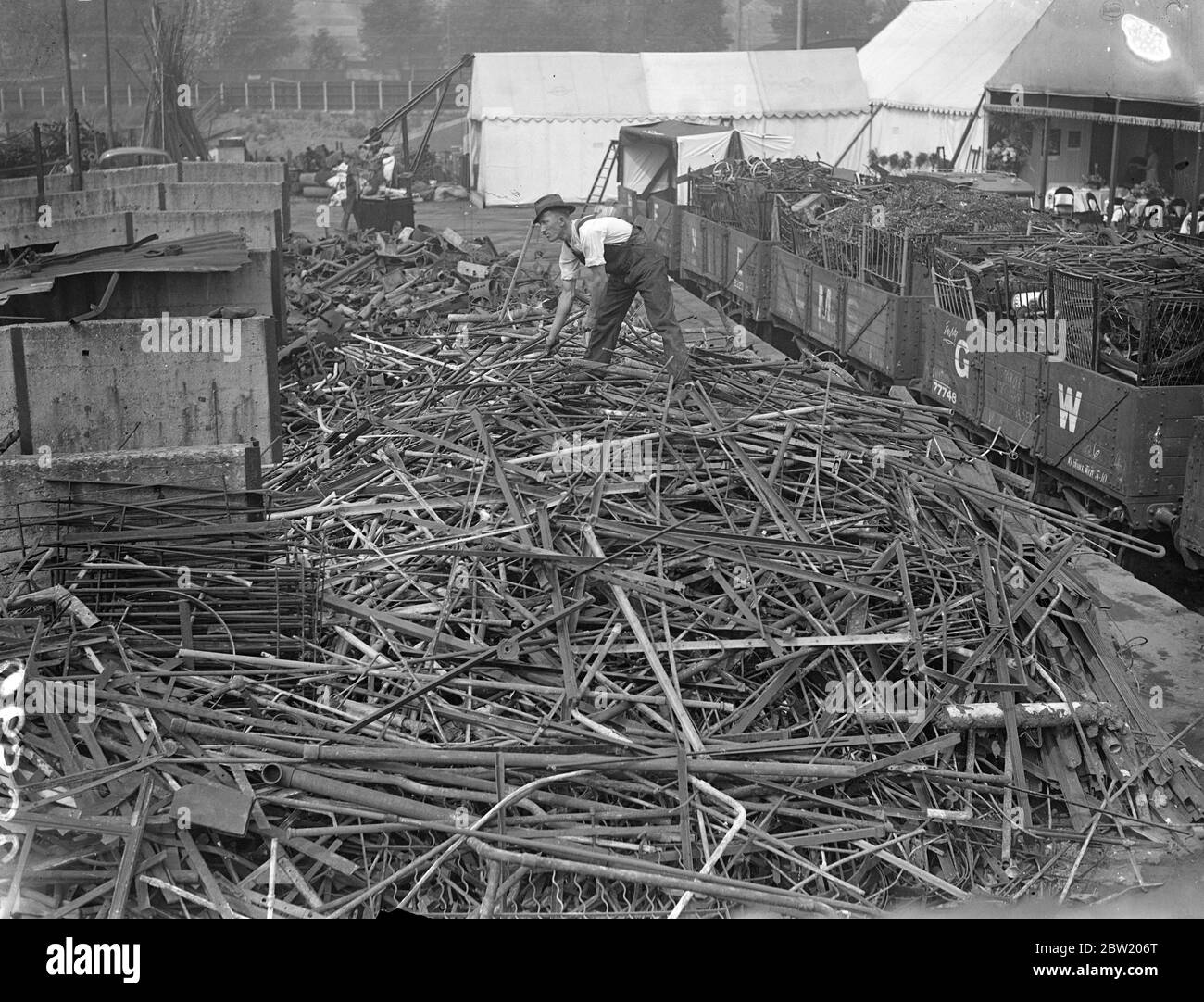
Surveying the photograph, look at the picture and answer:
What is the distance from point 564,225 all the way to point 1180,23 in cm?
2084

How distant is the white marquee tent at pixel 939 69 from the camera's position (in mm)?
31625

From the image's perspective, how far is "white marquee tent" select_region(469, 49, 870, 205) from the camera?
3784cm

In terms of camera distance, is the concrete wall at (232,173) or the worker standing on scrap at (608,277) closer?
the worker standing on scrap at (608,277)

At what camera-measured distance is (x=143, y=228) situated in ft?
55.1

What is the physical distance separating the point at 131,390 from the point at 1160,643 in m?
7.73

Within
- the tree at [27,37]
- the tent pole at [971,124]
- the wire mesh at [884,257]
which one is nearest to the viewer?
the wire mesh at [884,257]

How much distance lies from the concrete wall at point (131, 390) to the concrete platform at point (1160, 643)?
6378mm

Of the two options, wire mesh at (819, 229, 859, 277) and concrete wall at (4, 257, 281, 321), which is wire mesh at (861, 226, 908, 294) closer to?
wire mesh at (819, 229, 859, 277)

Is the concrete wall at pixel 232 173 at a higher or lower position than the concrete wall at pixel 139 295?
higher

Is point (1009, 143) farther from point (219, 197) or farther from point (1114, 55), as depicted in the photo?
point (219, 197)

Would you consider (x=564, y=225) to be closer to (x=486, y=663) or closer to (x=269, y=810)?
(x=486, y=663)

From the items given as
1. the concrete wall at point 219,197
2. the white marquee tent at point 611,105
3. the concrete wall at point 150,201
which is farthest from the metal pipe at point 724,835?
the white marquee tent at point 611,105

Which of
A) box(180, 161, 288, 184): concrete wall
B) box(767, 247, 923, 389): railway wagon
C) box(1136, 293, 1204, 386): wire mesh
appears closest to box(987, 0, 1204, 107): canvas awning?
box(767, 247, 923, 389): railway wagon

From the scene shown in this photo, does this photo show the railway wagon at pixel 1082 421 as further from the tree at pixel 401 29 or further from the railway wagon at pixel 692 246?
the tree at pixel 401 29
